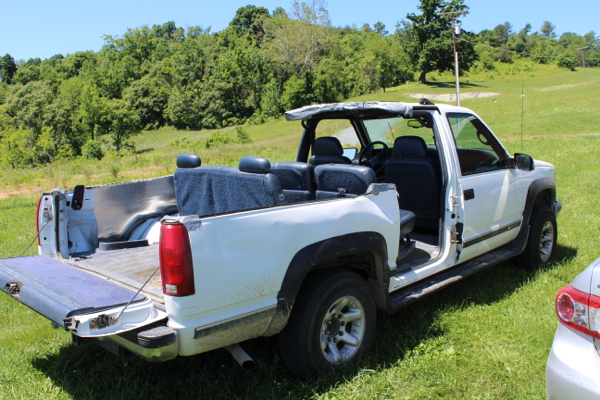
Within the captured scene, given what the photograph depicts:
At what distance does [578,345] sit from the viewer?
83.3 inches

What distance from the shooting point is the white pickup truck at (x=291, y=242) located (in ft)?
8.14

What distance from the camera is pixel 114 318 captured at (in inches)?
94.6

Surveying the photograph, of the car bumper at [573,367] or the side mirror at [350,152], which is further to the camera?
the side mirror at [350,152]

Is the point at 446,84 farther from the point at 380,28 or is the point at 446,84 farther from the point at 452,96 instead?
the point at 380,28

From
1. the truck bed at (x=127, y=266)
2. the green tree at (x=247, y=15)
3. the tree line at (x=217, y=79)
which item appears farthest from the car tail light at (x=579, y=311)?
the green tree at (x=247, y=15)

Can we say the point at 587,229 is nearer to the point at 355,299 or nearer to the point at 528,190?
the point at 528,190

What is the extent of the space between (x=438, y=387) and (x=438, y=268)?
1180 millimetres

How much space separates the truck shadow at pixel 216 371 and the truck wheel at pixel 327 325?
0.12 metres

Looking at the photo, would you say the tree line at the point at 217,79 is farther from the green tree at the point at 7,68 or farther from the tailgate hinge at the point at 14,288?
the tailgate hinge at the point at 14,288

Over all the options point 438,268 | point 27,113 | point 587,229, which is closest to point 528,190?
point 438,268

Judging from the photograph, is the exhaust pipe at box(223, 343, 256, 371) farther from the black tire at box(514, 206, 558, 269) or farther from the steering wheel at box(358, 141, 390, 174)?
the black tire at box(514, 206, 558, 269)

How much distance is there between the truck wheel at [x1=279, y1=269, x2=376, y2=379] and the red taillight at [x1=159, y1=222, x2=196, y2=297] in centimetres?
86

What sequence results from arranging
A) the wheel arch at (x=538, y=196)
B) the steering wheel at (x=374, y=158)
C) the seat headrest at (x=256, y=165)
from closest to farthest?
the seat headrest at (x=256, y=165), the wheel arch at (x=538, y=196), the steering wheel at (x=374, y=158)

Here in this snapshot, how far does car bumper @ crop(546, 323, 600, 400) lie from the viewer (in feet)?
6.54
